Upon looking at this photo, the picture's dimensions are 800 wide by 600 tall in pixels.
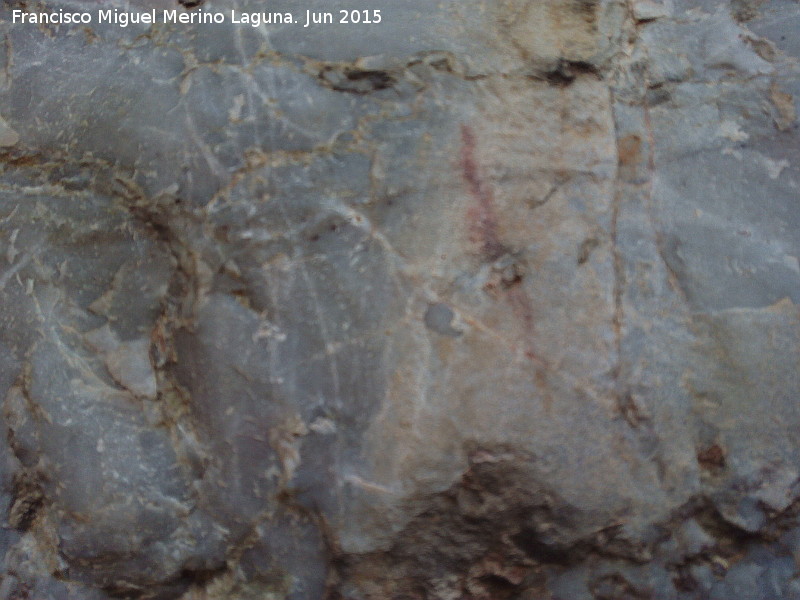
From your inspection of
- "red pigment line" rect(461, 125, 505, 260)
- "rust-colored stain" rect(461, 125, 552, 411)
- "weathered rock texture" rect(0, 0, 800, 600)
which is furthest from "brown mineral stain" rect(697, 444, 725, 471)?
"red pigment line" rect(461, 125, 505, 260)

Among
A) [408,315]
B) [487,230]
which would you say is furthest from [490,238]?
[408,315]

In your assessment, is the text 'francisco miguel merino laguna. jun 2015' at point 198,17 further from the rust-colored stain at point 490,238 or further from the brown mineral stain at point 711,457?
the brown mineral stain at point 711,457

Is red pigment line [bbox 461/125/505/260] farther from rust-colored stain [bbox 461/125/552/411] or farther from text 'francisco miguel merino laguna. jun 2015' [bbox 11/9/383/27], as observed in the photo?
text 'francisco miguel merino laguna. jun 2015' [bbox 11/9/383/27]

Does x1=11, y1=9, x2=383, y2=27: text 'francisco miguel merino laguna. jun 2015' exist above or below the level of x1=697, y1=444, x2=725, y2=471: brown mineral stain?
above

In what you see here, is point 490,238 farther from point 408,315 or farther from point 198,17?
point 198,17

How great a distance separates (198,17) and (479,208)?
664 millimetres

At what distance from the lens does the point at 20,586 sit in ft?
5.16

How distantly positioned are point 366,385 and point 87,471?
0.56 metres

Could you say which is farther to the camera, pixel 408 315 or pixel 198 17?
pixel 198 17

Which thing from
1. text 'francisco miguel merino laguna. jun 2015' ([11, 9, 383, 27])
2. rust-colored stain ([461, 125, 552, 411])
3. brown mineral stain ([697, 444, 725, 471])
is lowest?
brown mineral stain ([697, 444, 725, 471])

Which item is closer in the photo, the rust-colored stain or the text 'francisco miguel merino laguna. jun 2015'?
the rust-colored stain

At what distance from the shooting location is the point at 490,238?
56.5 inches

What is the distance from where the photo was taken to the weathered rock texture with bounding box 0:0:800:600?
4.66 ft

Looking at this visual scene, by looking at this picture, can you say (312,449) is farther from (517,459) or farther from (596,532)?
(596,532)
